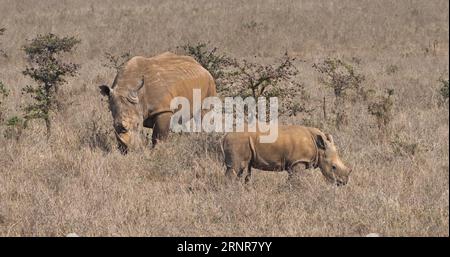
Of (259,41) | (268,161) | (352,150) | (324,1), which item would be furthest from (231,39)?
(268,161)

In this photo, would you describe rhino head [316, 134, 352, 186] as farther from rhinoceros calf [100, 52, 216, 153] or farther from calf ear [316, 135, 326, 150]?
rhinoceros calf [100, 52, 216, 153]

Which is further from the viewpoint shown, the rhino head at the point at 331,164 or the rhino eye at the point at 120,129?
the rhino eye at the point at 120,129

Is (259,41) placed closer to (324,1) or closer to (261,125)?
(324,1)

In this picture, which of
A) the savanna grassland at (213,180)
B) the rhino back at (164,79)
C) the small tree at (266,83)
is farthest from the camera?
the small tree at (266,83)

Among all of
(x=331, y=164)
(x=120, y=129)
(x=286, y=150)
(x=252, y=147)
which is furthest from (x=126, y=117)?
(x=331, y=164)

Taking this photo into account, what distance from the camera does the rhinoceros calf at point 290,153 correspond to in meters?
6.54

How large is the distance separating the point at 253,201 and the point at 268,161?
0.76m

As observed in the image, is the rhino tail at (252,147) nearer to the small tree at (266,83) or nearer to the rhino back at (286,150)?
the rhino back at (286,150)

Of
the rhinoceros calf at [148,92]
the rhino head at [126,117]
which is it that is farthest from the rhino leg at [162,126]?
the rhino head at [126,117]

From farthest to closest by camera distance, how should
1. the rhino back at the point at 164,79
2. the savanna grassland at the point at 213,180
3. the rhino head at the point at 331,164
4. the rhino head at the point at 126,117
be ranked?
the rhino back at the point at 164,79 < the rhino head at the point at 126,117 < the rhino head at the point at 331,164 < the savanna grassland at the point at 213,180

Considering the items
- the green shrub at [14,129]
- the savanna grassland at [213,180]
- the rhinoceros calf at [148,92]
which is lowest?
the savanna grassland at [213,180]

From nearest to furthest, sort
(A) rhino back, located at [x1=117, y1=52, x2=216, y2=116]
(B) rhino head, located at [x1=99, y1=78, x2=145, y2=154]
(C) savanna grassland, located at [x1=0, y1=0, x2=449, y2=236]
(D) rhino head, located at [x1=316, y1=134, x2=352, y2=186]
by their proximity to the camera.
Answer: (C) savanna grassland, located at [x1=0, y1=0, x2=449, y2=236] < (D) rhino head, located at [x1=316, y1=134, x2=352, y2=186] < (B) rhino head, located at [x1=99, y1=78, x2=145, y2=154] < (A) rhino back, located at [x1=117, y1=52, x2=216, y2=116]

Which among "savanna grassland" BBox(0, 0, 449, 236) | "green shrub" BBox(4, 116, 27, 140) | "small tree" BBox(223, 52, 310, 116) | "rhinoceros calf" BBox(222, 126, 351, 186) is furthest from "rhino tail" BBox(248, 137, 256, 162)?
"green shrub" BBox(4, 116, 27, 140)

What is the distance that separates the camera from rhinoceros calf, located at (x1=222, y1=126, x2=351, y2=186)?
21.5ft
